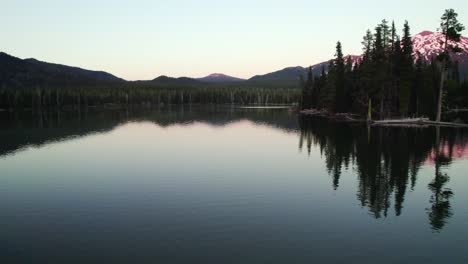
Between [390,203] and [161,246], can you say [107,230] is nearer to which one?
[161,246]

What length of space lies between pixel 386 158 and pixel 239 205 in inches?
1024

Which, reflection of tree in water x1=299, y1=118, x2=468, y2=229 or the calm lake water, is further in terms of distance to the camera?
reflection of tree in water x1=299, y1=118, x2=468, y2=229

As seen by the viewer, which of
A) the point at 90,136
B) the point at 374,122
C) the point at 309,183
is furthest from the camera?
the point at 374,122

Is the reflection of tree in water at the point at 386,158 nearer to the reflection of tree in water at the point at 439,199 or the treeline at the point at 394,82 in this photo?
the reflection of tree in water at the point at 439,199

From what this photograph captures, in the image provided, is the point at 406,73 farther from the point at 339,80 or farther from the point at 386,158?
the point at 386,158

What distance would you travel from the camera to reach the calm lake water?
22.5 m

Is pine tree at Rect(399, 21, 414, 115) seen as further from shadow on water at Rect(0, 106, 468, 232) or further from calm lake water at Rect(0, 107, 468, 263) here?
calm lake water at Rect(0, 107, 468, 263)

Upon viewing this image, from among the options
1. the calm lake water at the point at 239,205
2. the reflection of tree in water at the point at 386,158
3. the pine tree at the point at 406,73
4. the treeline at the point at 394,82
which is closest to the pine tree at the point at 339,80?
the treeline at the point at 394,82

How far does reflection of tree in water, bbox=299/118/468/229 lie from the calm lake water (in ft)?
0.67

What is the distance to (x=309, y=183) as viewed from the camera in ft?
128

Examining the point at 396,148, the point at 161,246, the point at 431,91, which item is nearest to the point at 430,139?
the point at 396,148

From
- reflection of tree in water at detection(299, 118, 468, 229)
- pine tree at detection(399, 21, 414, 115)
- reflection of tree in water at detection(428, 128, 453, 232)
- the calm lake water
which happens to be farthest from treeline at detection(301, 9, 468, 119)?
reflection of tree in water at detection(428, 128, 453, 232)

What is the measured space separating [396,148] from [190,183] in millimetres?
31907

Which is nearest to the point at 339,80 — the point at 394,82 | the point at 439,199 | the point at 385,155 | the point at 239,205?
the point at 394,82
